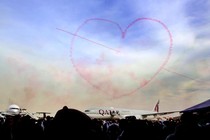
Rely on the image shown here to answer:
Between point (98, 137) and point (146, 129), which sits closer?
point (98, 137)

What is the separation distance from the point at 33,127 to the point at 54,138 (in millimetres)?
6221

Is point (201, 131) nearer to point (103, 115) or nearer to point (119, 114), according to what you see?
point (103, 115)

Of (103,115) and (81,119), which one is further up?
(103,115)

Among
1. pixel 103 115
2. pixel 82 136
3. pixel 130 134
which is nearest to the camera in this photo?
pixel 82 136

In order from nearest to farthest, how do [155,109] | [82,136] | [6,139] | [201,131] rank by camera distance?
[82,136] < [201,131] < [6,139] < [155,109]

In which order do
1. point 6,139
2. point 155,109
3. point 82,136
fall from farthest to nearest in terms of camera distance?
point 155,109 < point 6,139 < point 82,136

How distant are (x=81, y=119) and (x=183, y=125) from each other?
141 inches

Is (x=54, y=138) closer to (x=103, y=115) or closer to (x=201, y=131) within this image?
(x=201, y=131)

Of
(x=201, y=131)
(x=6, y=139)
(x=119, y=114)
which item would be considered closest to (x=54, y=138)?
(x=201, y=131)

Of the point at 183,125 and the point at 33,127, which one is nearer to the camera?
the point at 183,125

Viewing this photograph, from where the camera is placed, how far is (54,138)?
319 cm

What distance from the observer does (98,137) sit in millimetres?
3188

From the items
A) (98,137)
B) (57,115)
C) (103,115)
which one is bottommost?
(98,137)

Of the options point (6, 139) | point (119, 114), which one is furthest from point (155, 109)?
point (6, 139)
